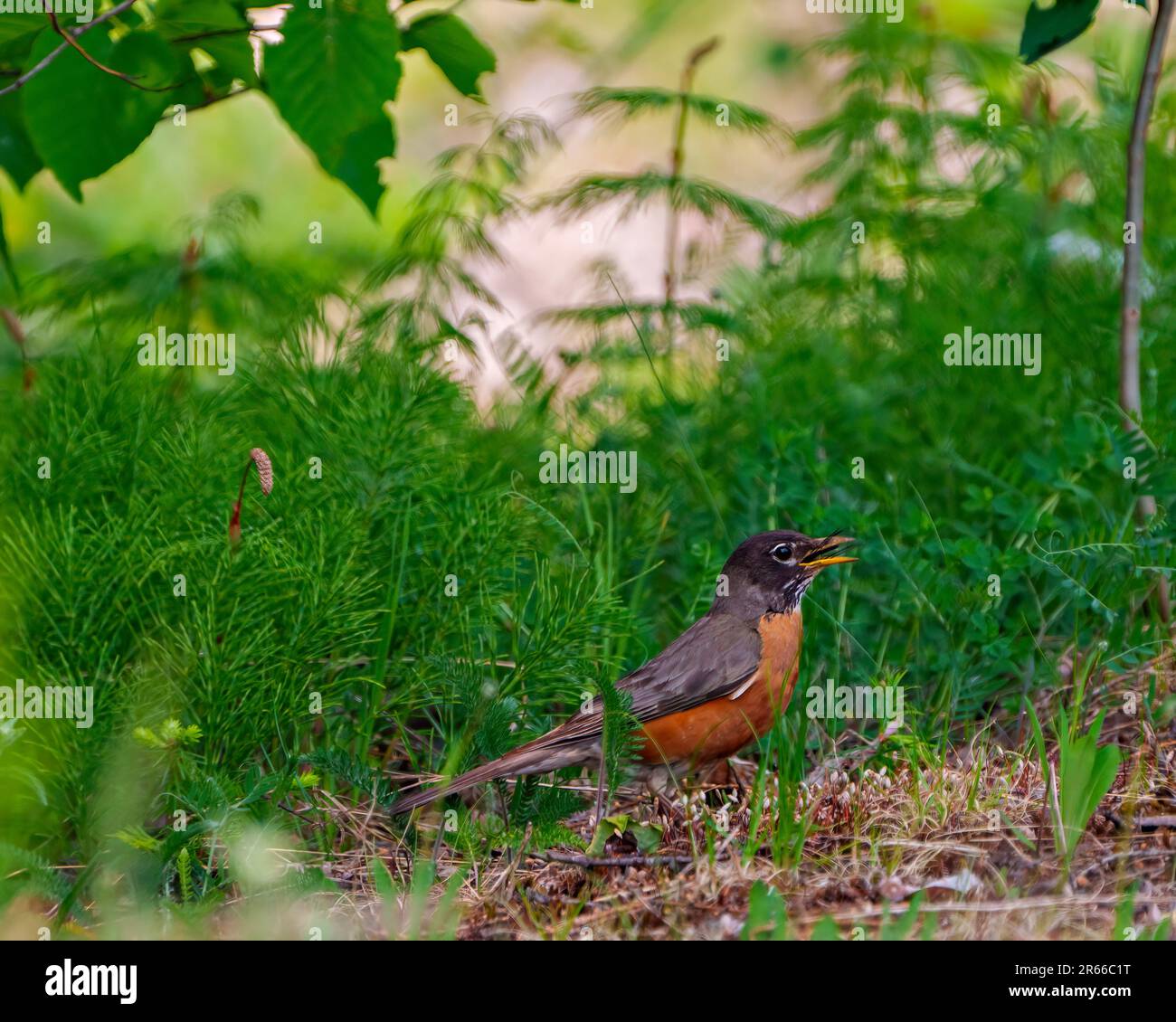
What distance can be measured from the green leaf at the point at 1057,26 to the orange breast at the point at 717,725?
76.2 inches

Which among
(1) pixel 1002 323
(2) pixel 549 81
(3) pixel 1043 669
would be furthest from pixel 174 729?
(2) pixel 549 81

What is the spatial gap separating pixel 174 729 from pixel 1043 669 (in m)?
2.59

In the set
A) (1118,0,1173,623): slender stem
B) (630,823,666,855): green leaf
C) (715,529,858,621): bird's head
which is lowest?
(630,823,666,855): green leaf

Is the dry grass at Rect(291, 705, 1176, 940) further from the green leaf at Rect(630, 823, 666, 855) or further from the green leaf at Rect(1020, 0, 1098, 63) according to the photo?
the green leaf at Rect(1020, 0, 1098, 63)

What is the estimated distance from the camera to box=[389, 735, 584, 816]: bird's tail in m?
3.78

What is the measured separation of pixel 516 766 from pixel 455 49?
1901 millimetres

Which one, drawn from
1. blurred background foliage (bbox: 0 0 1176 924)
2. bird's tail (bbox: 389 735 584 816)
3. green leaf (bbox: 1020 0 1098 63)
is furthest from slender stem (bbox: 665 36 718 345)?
bird's tail (bbox: 389 735 584 816)

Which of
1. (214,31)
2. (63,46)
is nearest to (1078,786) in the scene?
(214,31)

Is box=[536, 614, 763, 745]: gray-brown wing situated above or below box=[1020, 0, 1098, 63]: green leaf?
below

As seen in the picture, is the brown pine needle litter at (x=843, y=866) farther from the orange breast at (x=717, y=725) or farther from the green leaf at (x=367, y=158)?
the green leaf at (x=367, y=158)

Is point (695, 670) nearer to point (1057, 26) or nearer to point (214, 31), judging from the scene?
point (1057, 26)

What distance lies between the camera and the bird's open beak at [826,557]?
170 inches

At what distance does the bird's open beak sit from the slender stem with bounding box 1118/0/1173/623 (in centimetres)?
94
